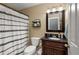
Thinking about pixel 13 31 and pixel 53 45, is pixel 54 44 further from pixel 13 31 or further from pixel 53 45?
pixel 13 31

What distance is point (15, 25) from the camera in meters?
1.91

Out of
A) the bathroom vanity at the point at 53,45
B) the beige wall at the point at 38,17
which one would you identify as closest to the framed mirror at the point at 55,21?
the beige wall at the point at 38,17

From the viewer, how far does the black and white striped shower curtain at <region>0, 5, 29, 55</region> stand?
1.74 meters

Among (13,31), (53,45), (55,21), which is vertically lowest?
(53,45)

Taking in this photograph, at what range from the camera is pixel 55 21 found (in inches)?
79.4

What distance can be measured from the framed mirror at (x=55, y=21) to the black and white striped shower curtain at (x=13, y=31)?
436 millimetres

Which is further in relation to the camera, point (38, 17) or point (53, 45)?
point (53, 45)

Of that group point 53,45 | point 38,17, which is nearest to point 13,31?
point 38,17

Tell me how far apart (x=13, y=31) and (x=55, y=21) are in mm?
867

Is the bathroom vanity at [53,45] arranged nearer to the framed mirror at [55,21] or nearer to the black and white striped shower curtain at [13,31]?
the framed mirror at [55,21]

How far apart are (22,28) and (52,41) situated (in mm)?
659

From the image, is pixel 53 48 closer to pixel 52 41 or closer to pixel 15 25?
pixel 52 41
